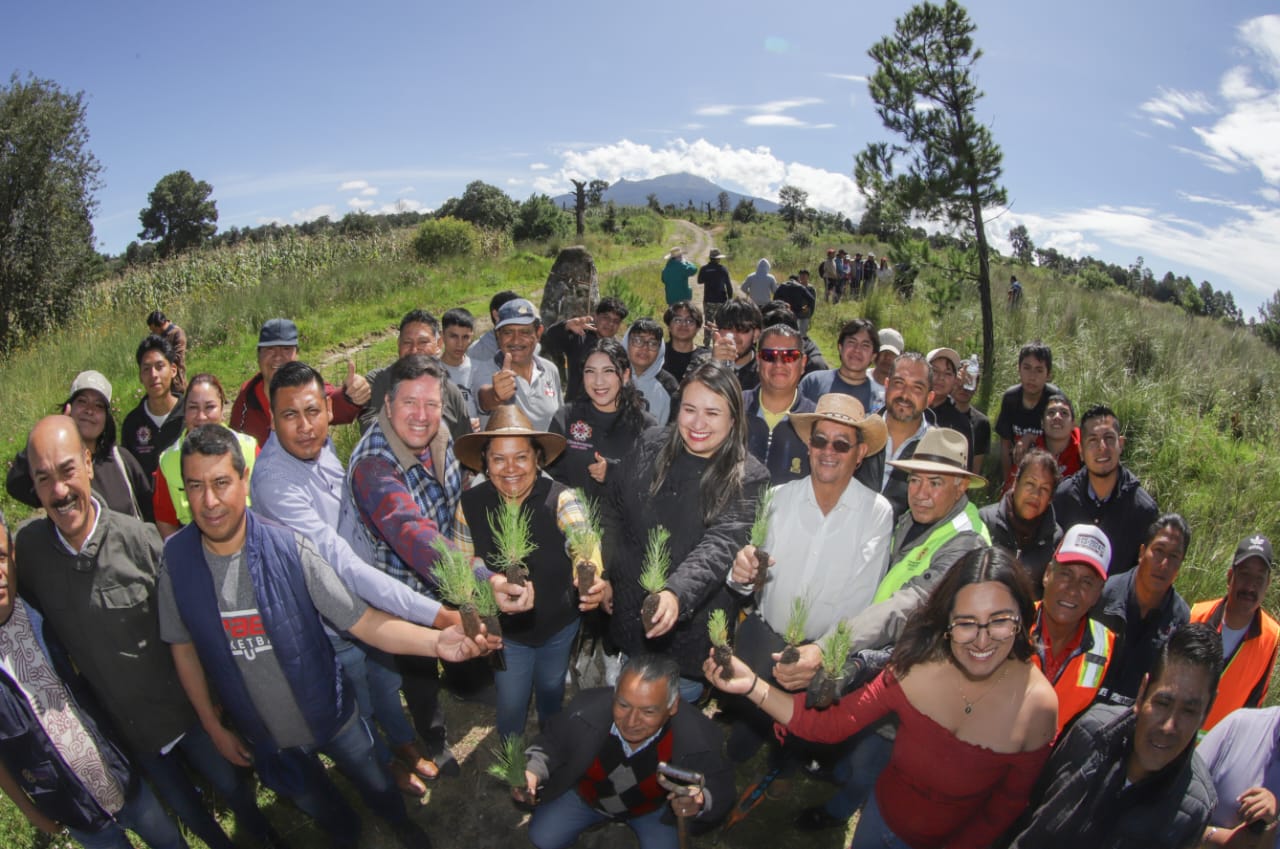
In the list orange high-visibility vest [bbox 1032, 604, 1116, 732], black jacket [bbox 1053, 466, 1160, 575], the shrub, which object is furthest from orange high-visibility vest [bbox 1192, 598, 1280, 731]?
the shrub

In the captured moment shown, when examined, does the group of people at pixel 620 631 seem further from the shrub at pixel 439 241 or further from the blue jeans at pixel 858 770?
the shrub at pixel 439 241

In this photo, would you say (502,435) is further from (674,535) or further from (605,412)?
(605,412)

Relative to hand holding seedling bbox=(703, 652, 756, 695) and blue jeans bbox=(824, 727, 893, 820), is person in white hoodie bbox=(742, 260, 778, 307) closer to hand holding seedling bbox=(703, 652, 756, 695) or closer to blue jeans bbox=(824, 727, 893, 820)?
blue jeans bbox=(824, 727, 893, 820)

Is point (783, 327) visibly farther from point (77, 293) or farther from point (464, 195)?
point (464, 195)

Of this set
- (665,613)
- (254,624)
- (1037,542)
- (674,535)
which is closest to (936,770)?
(665,613)

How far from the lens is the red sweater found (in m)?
2.40

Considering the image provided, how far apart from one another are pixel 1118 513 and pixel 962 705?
2.56 meters

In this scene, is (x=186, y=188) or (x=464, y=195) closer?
(x=464, y=195)

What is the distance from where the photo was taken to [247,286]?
13.2 m

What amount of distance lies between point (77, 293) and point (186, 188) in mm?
51532

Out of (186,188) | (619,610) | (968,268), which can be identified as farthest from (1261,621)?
(186,188)

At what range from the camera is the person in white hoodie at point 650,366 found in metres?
4.98

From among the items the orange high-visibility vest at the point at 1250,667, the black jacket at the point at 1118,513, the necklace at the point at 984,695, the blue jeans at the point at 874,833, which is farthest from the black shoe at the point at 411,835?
the black jacket at the point at 1118,513

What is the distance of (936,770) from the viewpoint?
2467 mm
